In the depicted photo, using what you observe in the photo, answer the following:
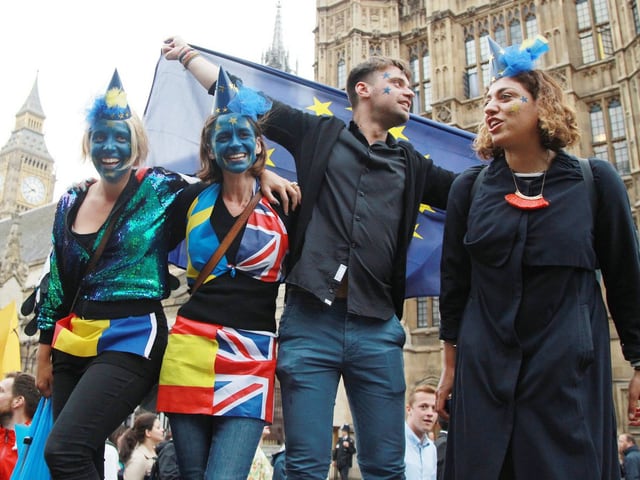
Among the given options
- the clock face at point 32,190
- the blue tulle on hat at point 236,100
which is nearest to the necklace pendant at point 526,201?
the blue tulle on hat at point 236,100

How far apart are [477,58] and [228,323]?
21698 mm

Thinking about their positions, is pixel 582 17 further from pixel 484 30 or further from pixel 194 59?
pixel 194 59

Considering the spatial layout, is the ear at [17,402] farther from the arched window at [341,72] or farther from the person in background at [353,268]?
the arched window at [341,72]

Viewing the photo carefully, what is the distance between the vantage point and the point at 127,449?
19.9 feet

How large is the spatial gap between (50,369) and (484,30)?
73.3 ft

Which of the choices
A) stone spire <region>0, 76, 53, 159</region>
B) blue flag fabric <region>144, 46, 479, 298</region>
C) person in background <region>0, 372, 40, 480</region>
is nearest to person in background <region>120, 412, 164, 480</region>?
person in background <region>0, 372, 40, 480</region>

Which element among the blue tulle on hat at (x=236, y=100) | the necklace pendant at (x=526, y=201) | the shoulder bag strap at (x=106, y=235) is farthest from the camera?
the blue tulle on hat at (x=236, y=100)

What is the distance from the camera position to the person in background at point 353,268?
2420 mm

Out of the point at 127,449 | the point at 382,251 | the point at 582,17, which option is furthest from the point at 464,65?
the point at 382,251

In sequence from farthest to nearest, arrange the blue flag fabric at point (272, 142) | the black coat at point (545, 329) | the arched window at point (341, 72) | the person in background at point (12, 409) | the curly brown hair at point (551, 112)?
the arched window at point (341, 72) < the blue flag fabric at point (272, 142) < the person in background at point (12, 409) < the curly brown hair at point (551, 112) < the black coat at point (545, 329)

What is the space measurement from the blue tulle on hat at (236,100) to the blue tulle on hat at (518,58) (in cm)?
110

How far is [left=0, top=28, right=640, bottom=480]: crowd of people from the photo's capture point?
6.82 ft

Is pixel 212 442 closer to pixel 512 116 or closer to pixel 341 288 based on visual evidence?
pixel 341 288

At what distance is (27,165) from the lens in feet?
273
